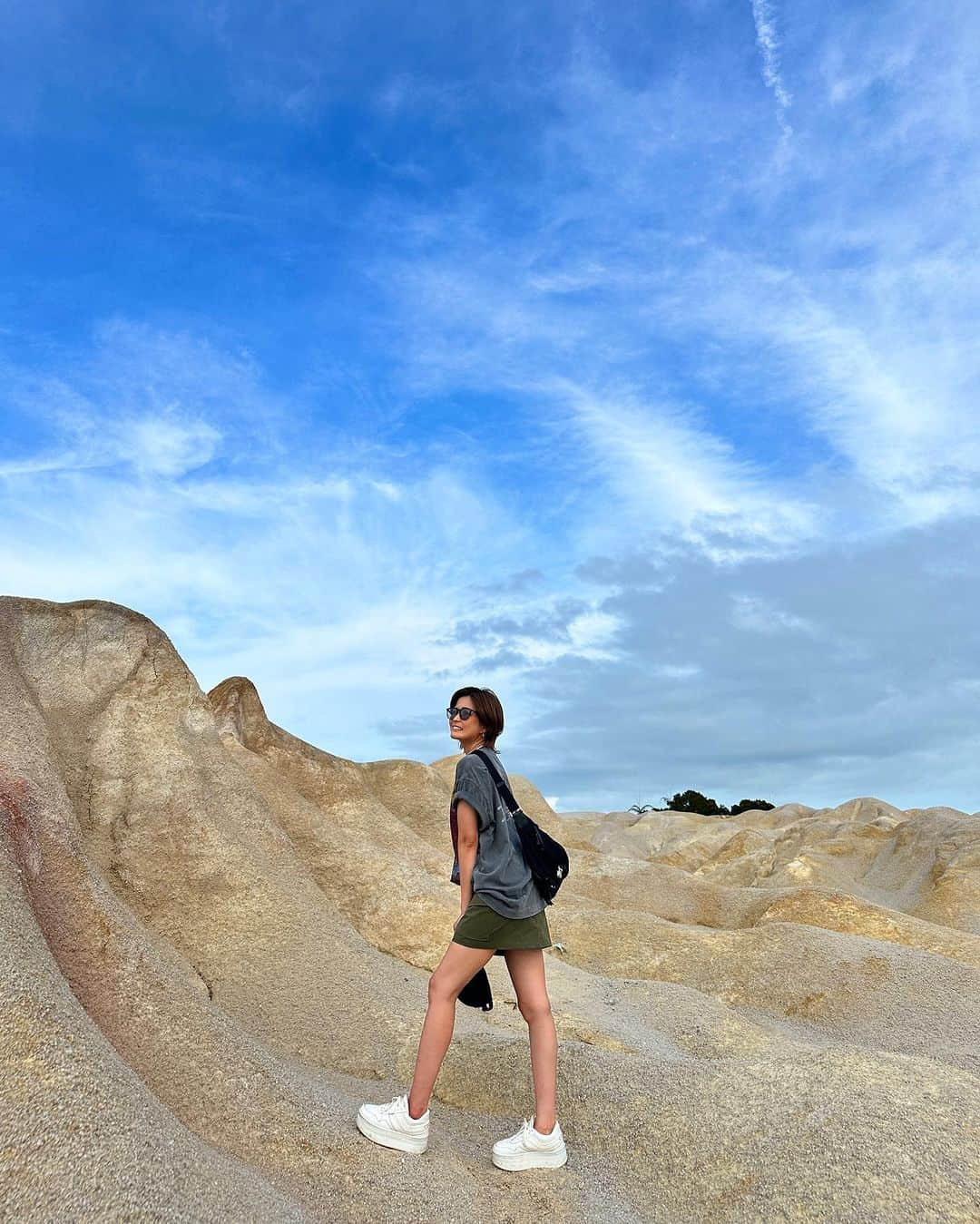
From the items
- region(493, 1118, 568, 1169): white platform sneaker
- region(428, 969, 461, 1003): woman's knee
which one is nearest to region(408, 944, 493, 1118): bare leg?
region(428, 969, 461, 1003): woman's knee

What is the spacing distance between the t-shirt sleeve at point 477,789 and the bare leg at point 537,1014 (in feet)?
2.51

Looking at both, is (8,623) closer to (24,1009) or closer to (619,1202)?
(24,1009)

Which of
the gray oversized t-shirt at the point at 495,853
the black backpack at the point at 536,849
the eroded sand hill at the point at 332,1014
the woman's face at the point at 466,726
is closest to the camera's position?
the eroded sand hill at the point at 332,1014

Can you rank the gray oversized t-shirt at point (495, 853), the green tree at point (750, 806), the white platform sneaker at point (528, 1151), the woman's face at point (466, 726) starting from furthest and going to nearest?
the green tree at point (750, 806), the woman's face at point (466, 726), the white platform sneaker at point (528, 1151), the gray oversized t-shirt at point (495, 853)

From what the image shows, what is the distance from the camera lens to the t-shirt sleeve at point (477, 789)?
213 inches

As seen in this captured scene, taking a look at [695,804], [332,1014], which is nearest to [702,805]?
[695,804]

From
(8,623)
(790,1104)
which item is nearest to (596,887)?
(8,623)

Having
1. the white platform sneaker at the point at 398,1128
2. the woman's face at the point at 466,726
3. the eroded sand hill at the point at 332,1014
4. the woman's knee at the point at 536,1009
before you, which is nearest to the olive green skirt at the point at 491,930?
the woman's knee at the point at 536,1009

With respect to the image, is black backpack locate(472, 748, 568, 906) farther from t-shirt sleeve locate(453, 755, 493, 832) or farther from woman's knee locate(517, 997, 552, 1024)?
woman's knee locate(517, 997, 552, 1024)

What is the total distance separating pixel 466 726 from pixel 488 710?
0.15 metres

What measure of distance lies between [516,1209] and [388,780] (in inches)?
532

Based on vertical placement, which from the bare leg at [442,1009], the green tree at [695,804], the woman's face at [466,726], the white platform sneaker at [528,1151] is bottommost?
the white platform sneaker at [528,1151]

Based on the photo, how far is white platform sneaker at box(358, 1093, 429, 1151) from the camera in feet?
18.1

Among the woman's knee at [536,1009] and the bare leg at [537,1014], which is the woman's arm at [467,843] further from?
the woman's knee at [536,1009]
